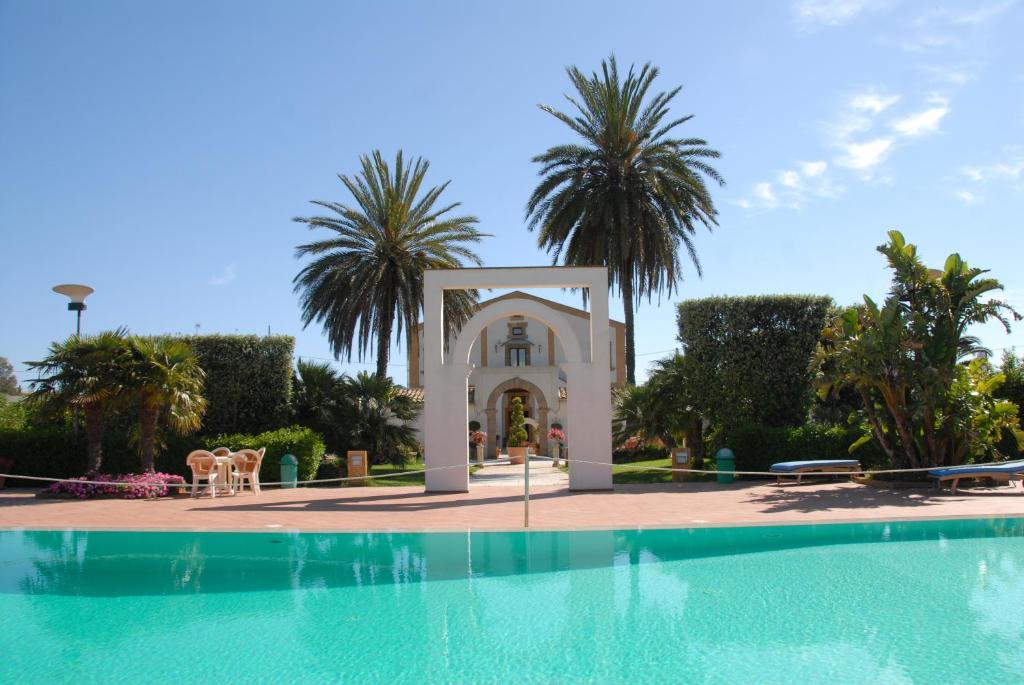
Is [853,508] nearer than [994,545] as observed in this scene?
No

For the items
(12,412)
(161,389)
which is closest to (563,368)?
(161,389)

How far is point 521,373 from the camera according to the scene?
1435 inches

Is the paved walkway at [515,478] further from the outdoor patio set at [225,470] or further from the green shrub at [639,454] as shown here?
the outdoor patio set at [225,470]

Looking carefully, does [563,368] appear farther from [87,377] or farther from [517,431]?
[517,431]

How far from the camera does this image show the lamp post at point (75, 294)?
17500 mm

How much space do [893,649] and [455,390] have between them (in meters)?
11.3

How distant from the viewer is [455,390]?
16266 mm

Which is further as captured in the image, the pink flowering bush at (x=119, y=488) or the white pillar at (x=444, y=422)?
the white pillar at (x=444, y=422)

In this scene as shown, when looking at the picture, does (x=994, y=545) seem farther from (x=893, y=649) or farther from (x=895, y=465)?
(x=895, y=465)

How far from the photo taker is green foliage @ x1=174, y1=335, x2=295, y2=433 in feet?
68.0

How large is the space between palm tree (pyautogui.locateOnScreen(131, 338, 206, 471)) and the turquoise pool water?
5.39 metres

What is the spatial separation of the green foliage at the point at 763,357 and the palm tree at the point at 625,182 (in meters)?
7.13

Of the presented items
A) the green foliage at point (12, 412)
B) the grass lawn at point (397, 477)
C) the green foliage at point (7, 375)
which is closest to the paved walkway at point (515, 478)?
the grass lawn at point (397, 477)

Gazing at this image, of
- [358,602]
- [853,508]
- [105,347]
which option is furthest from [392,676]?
[105,347]
